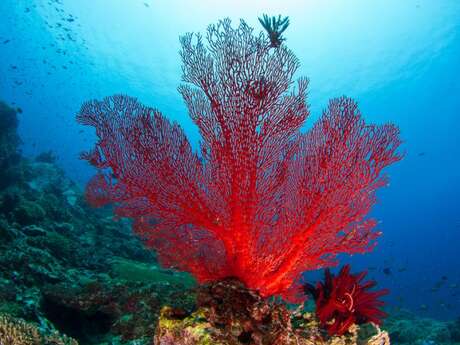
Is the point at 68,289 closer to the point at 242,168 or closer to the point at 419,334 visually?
the point at 242,168

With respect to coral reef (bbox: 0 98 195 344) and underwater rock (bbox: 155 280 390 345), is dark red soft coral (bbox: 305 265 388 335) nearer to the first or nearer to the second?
underwater rock (bbox: 155 280 390 345)

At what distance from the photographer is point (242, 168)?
3.87m

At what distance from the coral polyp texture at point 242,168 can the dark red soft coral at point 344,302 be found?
40 cm

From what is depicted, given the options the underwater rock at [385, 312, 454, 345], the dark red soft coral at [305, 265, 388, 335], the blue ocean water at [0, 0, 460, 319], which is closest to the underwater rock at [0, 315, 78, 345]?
the dark red soft coral at [305, 265, 388, 335]

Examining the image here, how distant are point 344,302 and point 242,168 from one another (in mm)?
2630

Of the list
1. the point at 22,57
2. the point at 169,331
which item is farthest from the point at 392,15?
the point at 22,57

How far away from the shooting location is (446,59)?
54.8m

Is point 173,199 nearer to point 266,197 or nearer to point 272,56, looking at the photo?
point 266,197

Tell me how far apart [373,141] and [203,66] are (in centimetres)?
263

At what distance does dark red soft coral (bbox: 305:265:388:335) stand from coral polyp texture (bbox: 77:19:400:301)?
0.40 meters

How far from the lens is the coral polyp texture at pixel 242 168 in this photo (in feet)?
12.7

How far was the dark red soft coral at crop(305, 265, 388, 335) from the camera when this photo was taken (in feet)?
14.5

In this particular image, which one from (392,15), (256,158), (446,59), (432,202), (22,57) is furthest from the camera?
(432,202)

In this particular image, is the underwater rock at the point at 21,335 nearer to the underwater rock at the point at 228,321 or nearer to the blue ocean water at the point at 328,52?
the underwater rock at the point at 228,321
